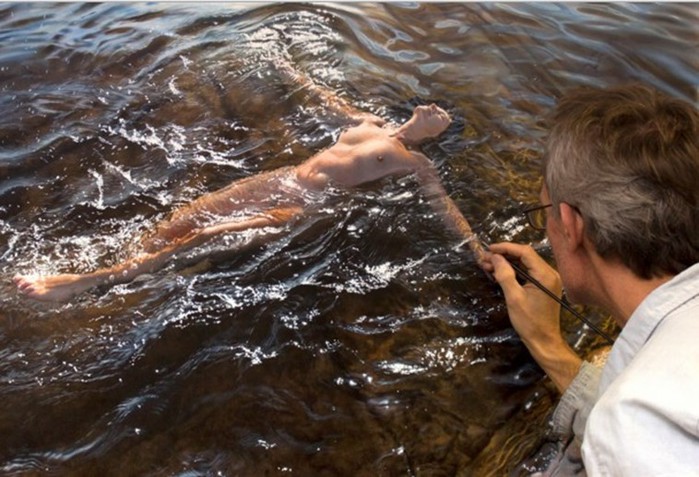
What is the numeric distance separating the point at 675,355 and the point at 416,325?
1589 mm

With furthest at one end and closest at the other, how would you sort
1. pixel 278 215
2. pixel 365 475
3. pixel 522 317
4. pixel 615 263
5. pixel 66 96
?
pixel 66 96, pixel 278 215, pixel 522 317, pixel 365 475, pixel 615 263

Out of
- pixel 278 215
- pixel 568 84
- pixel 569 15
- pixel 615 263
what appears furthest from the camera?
pixel 569 15

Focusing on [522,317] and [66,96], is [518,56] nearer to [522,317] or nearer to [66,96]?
[522,317]

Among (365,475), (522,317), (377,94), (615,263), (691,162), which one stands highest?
(691,162)

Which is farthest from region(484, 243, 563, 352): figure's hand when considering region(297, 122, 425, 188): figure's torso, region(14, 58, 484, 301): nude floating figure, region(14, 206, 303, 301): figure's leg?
region(14, 206, 303, 301): figure's leg

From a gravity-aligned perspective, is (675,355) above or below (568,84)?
above

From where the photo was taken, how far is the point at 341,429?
2.43 meters

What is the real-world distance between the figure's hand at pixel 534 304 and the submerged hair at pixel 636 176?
3.14ft

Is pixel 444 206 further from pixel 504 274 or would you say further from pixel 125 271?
pixel 125 271

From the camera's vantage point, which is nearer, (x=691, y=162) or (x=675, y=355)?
(x=675, y=355)

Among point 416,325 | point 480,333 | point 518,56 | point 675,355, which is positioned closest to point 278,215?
point 416,325

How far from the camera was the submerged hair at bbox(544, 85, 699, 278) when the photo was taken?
161 centimetres

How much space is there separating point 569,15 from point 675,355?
4.53 m

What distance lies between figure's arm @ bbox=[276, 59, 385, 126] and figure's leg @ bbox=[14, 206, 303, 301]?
1055 mm
